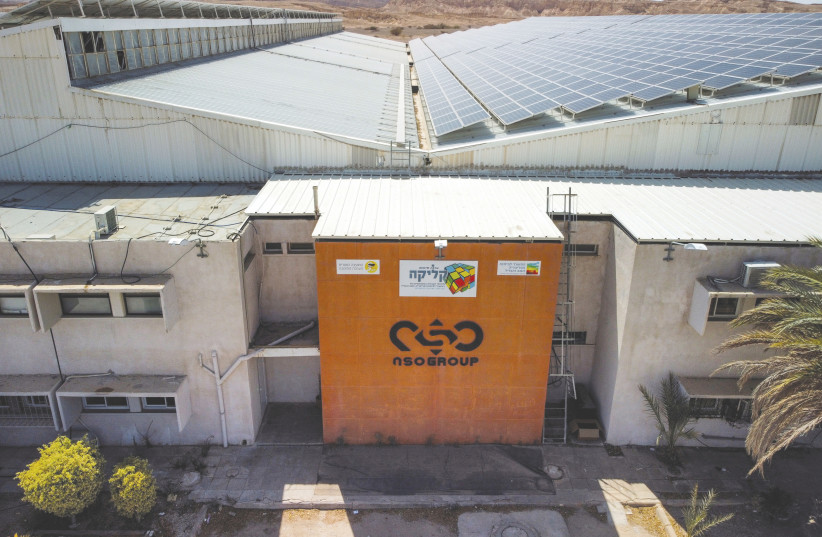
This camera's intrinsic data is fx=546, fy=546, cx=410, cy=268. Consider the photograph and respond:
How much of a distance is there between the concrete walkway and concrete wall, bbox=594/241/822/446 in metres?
1.04

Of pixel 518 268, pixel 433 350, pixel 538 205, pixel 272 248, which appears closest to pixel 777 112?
pixel 538 205

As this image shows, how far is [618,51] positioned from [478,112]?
12530 mm

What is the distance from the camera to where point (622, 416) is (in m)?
17.0

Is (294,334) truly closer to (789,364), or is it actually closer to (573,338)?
(573,338)

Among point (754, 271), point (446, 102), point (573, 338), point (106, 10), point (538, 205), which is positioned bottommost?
point (573, 338)

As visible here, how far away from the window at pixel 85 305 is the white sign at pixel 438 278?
8.63 m

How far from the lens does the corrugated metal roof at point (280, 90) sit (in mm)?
19984

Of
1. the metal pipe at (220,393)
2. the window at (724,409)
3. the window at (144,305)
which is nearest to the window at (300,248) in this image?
the metal pipe at (220,393)

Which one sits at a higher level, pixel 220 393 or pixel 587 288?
pixel 587 288

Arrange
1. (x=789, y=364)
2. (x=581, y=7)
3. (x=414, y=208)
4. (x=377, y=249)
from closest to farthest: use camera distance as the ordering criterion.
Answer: (x=789, y=364) < (x=377, y=249) < (x=414, y=208) < (x=581, y=7)

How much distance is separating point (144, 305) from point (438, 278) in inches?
336

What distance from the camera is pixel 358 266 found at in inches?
603

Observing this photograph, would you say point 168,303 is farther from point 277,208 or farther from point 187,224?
point 277,208

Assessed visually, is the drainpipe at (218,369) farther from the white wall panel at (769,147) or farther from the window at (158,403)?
the white wall panel at (769,147)
